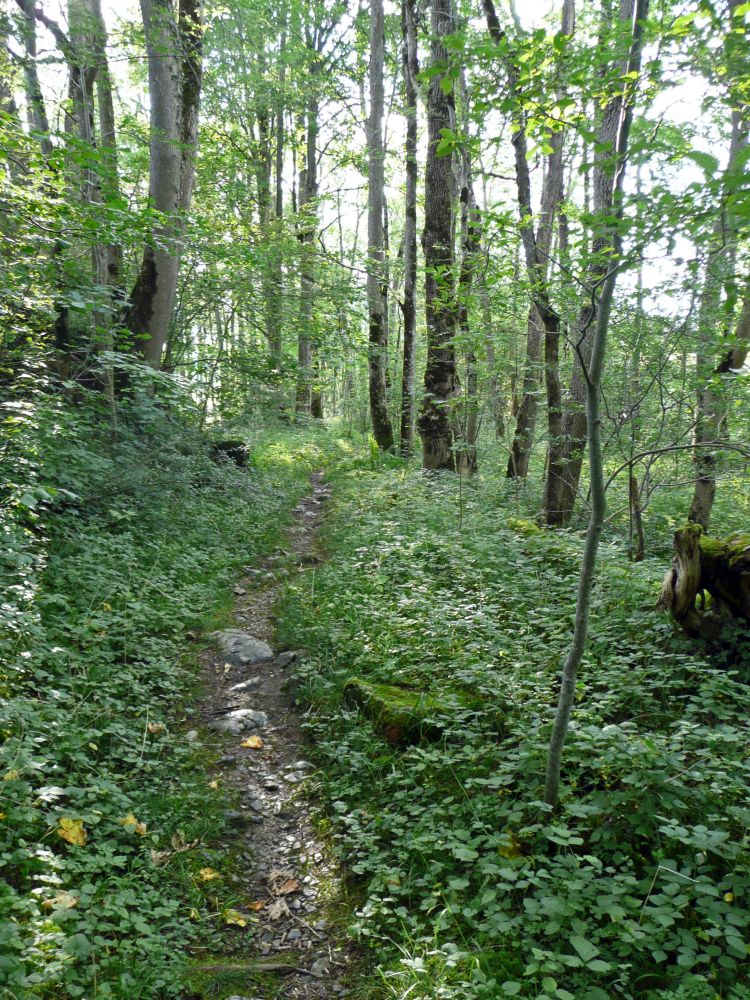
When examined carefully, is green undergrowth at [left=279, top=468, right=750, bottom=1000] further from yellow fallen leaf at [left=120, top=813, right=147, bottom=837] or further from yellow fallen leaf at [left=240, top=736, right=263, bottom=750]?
yellow fallen leaf at [left=120, top=813, right=147, bottom=837]

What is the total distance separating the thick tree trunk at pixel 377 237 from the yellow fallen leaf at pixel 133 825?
11.5m

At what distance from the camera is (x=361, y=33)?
1759 centimetres

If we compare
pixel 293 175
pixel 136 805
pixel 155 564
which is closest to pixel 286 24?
pixel 293 175

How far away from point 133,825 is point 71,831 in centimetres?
35

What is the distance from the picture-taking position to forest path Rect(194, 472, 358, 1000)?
287 cm

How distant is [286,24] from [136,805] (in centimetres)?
2280

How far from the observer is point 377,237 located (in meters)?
14.9

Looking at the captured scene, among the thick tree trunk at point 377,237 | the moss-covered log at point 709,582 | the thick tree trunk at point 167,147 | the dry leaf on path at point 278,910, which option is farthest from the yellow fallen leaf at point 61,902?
the thick tree trunk at point 377,237

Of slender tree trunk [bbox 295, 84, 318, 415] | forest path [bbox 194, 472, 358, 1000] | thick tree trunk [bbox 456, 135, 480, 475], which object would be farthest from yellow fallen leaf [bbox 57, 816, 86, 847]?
slender tree trunk [bbox 295, 84, 318, 415]

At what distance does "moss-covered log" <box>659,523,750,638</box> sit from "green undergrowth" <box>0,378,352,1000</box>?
350cm

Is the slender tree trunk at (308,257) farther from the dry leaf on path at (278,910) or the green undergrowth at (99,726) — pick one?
the dry leaf on path at (278,910)

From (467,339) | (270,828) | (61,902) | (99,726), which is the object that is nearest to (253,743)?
(270,828)

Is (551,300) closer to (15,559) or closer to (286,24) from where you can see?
(15,559)

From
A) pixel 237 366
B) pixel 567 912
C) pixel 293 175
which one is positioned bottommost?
pixel 567 912
